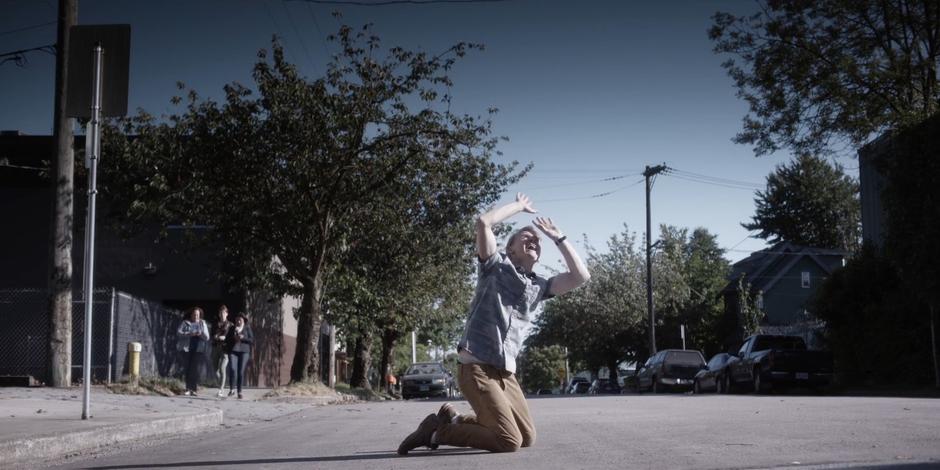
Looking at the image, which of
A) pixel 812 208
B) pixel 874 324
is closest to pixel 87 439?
pixel 874 324

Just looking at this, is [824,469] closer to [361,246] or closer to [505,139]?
[505,139]

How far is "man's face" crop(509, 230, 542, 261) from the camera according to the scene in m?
6.58

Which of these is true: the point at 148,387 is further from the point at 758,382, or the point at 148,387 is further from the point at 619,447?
the point at 758,382

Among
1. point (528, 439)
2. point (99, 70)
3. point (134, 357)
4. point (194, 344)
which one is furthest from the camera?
point (134, 357)

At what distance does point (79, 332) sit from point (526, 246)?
1651 centimetres

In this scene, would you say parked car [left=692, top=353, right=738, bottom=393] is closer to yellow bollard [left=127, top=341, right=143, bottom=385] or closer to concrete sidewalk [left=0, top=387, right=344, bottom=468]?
concrete sidewalk [left=0, top=387, right=344, bottom=468]

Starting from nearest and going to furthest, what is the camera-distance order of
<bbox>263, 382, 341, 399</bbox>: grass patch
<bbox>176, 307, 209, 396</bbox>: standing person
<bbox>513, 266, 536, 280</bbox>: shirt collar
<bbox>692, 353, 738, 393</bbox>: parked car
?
<bbox>513, 266, 536, 280</bbox>: shirt collar
<bbox>176, 307, 209, 396</bbox>: standing person
<bbox>263, 382, 341, 399</bbox>: grass patch
<bbox>692, 353, 738, 393</bbox>: parked car

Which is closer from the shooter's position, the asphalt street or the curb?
the asphalt street

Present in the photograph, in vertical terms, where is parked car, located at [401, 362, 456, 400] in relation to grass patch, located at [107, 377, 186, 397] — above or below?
below

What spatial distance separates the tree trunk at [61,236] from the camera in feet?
53.1

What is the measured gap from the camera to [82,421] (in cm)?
919

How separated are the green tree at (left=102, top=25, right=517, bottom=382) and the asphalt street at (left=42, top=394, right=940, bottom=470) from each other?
12.2 meters

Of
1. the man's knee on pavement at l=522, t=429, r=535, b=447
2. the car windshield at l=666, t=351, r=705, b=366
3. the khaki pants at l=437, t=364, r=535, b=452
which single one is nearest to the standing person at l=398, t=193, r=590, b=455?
the khaki pants at l=437, t=364, r=535, b=452

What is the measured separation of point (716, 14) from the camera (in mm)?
25672
